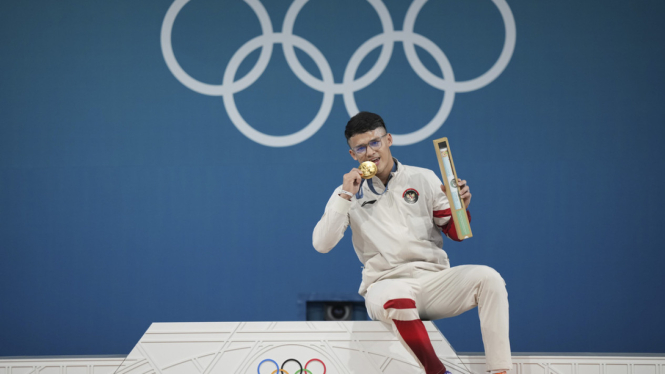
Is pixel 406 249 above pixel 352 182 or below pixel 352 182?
below

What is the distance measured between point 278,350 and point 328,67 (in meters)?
2.24

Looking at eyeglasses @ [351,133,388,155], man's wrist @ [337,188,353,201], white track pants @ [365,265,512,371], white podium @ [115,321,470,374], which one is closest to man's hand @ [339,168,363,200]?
man's wrist @ [337,188,353,201]

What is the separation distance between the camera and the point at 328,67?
3869 millimetres

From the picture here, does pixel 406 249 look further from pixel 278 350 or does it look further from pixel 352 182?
pixel 278 350

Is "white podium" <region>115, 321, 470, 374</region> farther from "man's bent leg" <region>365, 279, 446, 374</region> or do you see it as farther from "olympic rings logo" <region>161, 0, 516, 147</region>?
"olympic rings logo" <region>161, 0, 516, 147</region>

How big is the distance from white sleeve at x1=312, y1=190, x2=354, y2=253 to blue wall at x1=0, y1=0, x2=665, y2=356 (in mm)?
1529

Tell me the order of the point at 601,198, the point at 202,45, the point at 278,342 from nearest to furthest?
the point at 278,342, the point at 601,198, the point at 202,45

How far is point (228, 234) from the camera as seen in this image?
3.82m

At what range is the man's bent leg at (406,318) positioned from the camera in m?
1.93

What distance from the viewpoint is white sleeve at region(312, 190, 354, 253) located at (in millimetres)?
2217

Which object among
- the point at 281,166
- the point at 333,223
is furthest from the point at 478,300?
the point at 281,166

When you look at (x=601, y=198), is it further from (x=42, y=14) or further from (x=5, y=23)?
(x=5, y=23)

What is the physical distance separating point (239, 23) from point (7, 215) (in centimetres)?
221

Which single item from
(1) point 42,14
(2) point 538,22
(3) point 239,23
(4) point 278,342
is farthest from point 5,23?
(2) point 538,22
